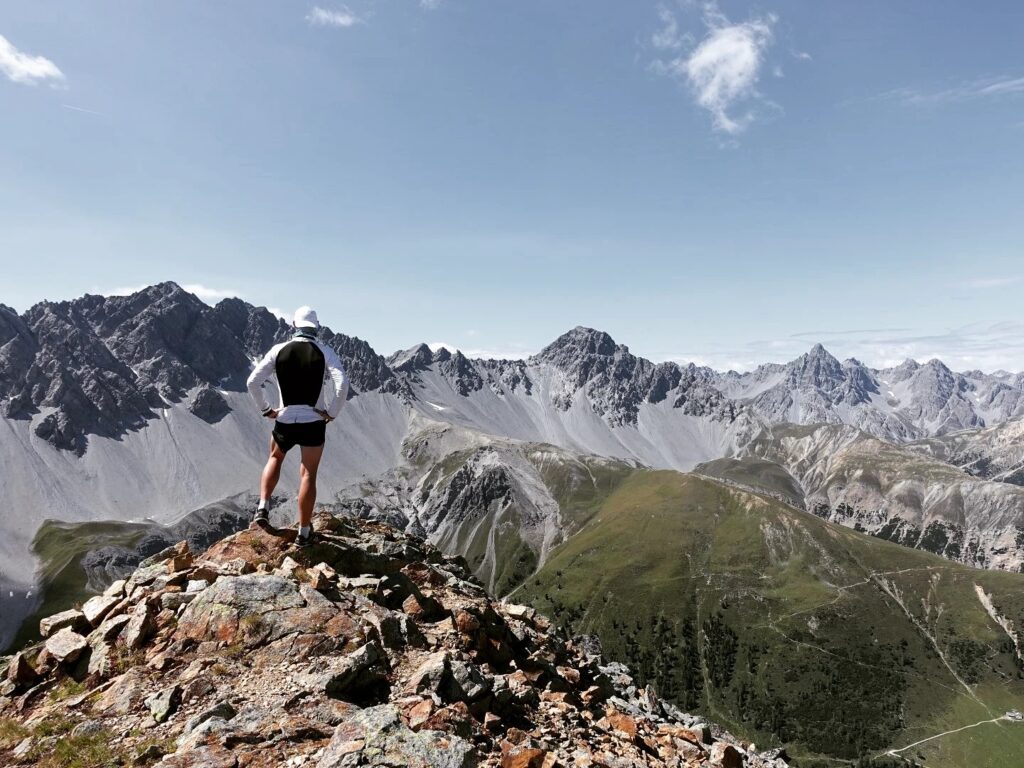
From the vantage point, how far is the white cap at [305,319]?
17.5 meters

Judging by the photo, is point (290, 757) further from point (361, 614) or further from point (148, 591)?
point (148, 591)

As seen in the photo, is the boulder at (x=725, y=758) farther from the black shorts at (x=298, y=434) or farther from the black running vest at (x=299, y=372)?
the black running vest at (x=299, y=372)

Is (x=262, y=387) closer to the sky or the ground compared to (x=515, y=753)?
closer to the sky

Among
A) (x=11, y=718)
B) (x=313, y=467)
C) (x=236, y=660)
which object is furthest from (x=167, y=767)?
(x=313, y=467)

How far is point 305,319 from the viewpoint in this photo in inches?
691

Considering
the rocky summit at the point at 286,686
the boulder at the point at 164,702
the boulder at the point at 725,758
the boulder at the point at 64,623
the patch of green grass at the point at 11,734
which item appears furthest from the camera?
the boulder at the point at 725,758

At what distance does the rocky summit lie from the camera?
10.9m

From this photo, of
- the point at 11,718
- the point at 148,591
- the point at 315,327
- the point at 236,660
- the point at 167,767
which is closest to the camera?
the point at 167,767

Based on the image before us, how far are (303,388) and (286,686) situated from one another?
27.1ft

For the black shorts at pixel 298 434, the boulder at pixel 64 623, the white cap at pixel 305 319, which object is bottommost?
the boulder at pixel 64 623

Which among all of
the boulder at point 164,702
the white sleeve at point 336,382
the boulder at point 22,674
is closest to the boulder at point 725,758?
the boulder at point 164,702

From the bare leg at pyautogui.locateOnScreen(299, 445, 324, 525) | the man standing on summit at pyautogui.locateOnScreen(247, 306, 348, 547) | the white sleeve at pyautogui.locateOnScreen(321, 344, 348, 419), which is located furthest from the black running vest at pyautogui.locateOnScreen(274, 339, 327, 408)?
the bare leg at pyautogui.locateOnScreen(299, 445, 324, 525)

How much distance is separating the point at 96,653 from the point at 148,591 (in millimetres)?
2246

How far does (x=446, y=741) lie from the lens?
10945 mm
